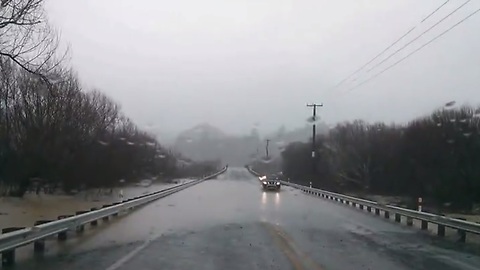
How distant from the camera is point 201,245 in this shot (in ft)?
51.5

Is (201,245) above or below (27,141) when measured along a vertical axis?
below

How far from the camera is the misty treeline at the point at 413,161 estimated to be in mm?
54906

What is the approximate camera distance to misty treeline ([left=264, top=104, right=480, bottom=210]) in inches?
2162

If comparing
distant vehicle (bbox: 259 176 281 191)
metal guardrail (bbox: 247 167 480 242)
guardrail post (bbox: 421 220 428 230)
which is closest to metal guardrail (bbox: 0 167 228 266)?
metal guardrail (bbox: 247 167 480 242)

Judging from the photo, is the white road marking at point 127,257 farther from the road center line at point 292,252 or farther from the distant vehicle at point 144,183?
the distant vehicle at point 144,183

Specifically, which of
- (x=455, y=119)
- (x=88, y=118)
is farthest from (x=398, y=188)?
(x=88, y=118)

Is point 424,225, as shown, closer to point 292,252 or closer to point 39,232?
point 292,252

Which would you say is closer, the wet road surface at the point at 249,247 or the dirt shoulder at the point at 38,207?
the wet road surface at the point at 249,247

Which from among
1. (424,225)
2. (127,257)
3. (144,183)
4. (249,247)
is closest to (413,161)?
(144,183)

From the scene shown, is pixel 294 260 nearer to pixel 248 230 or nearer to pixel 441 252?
pixel 441 252

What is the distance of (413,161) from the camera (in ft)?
206

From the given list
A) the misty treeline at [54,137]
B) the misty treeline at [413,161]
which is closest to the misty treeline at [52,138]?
the misty treeline at [54,137]

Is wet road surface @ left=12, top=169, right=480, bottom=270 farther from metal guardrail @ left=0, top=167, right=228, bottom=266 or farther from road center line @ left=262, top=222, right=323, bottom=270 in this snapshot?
metal guardrail @ left=0, top=167, right=228, bottom=266

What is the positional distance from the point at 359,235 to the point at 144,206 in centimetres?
1551
